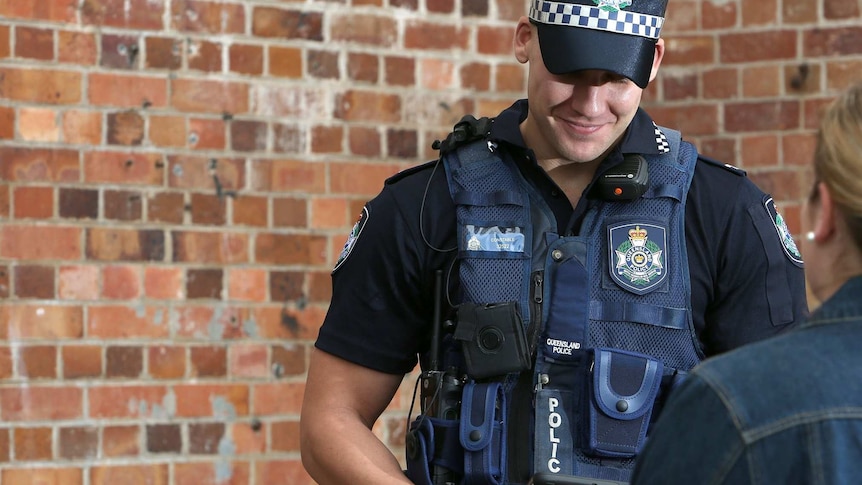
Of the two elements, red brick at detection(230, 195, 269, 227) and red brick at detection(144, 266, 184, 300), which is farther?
red brick at detection(230, 195, 269, 227)

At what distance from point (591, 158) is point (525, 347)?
398mm

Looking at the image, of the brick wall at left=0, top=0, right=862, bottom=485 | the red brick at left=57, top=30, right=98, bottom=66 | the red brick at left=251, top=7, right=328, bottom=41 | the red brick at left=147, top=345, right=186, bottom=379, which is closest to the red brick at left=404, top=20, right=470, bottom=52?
the brick wall at left=0, top=0, right=862, bottom=485

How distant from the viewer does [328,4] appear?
423 cm

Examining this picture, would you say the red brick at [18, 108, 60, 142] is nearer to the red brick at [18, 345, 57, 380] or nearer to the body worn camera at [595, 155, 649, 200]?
the red brick at [18, 345, 57, 380]

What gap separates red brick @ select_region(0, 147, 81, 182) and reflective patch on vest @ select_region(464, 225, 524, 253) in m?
1.70

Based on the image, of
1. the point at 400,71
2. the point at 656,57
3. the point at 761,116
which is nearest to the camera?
the point at 656,57

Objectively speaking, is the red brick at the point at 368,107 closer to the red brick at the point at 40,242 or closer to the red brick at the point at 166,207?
the red brick at the point at 166,207

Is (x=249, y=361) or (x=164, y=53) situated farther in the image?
(x=249, y=361)

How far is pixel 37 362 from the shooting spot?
3.83 meters

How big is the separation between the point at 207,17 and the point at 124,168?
0.54m

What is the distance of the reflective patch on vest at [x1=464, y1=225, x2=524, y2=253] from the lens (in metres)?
2.60

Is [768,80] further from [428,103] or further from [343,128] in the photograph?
[343,128]

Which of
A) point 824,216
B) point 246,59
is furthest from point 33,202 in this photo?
point 824,216

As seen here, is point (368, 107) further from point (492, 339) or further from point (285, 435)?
point (492, 339)
